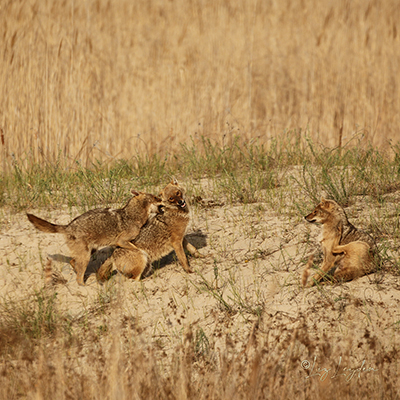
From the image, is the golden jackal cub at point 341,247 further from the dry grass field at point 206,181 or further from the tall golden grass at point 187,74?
the tall golden grass at point 187,74

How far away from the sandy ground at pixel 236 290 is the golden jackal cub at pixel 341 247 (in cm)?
13

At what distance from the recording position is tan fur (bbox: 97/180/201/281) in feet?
16.9

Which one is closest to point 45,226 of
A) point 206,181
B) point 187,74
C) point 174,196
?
point 174,196

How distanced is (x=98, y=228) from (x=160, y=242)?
632 millimetres

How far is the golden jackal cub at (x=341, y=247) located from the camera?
14.6ft

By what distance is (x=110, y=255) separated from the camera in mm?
5730

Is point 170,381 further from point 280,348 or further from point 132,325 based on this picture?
point 132,325

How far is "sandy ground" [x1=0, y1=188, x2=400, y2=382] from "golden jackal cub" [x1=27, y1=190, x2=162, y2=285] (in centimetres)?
32

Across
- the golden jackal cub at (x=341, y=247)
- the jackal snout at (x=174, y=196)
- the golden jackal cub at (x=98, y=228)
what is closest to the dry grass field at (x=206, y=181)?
the golden jackal cub at (x=341, y=247)

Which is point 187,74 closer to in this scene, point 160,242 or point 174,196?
point 174,196

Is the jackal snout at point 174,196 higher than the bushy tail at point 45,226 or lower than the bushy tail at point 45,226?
higher

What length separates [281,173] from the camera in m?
7.62

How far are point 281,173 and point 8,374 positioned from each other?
4932mm

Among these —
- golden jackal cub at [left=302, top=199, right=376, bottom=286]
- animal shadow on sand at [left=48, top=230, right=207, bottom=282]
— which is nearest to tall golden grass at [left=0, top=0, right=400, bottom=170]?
animal shadow on sand at [left=48, top=230, right=207, bottom=282]
